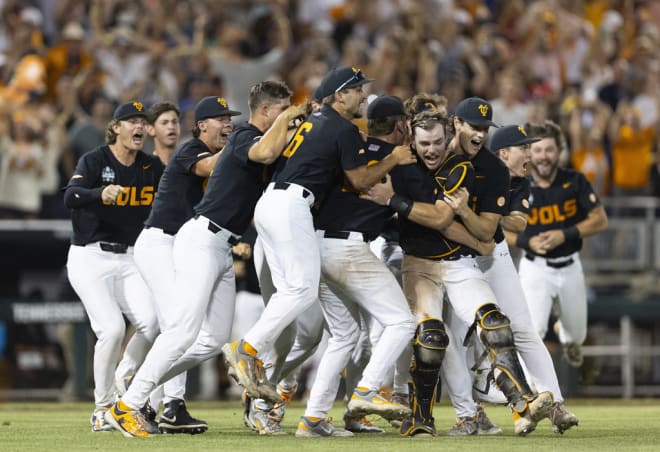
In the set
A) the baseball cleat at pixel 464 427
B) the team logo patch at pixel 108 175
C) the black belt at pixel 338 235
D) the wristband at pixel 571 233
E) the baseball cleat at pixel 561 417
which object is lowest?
the baseball cleat at pixel 464 427

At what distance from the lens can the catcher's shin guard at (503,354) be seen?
27.9 feet

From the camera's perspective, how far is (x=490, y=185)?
8.79 metres

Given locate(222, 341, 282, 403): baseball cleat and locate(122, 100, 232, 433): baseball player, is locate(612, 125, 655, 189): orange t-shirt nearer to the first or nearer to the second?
locate(122, 100, 232, 433): baseball player

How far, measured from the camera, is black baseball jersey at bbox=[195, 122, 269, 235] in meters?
8.85

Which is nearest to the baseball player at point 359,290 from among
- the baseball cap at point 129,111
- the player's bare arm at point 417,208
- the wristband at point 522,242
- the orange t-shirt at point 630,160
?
the player's bare arm at point 417,208

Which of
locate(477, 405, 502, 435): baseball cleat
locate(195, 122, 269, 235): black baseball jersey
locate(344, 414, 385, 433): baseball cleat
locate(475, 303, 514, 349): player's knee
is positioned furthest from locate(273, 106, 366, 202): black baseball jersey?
locate(477, 405, 502, 435): baseball cleat

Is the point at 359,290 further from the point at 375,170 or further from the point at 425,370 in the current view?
the point at 375,170

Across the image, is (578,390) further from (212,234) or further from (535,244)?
(212,234)

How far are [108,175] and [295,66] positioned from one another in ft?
23.4

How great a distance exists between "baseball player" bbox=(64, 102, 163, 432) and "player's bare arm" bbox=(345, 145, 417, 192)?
6.61 feet

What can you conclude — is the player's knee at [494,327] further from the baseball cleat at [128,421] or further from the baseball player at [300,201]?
the baseball cleat at [128,421]

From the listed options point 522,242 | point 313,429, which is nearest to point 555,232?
point 522,242

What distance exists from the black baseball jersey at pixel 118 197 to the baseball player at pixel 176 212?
42cm

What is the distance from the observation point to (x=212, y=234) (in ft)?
29.0
